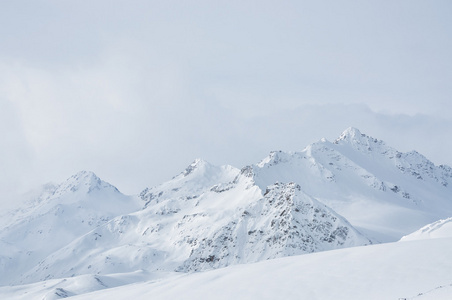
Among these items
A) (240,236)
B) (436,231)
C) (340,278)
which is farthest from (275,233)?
(340,278)

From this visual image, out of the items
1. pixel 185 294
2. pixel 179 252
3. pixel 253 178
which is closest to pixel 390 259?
pixel 185 294

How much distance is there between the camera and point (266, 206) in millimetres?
158750

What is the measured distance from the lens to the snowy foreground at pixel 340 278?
2611 centimetres

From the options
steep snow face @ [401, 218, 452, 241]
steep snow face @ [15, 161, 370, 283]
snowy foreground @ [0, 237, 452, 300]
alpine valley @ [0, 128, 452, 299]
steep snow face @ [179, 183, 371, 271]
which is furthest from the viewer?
steep snow face @ [15, 161, 370, 283]

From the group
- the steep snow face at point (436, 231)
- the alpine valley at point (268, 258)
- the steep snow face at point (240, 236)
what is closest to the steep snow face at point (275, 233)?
the steep snow face at point (240, 236)

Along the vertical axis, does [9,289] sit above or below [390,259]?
below

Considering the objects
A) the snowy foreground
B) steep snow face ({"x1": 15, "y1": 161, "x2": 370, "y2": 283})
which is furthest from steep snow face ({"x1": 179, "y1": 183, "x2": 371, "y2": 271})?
the snowy foreground

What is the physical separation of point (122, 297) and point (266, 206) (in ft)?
402

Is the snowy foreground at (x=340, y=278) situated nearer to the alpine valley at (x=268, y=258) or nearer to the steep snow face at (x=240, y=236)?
the alpine valley at (x=268, y=258)

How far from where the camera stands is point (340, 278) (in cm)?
2894

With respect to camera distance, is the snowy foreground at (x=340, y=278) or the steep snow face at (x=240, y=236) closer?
the snowy foreground at (x=340, y=278)

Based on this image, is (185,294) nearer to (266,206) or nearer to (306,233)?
(306,233)

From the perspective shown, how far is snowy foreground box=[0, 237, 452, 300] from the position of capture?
26109mm

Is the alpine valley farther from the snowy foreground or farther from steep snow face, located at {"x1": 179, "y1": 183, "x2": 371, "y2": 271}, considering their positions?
steep snow face, located at {"x1": 179, "y1": 183, "x2": 371, "y2": 271}
